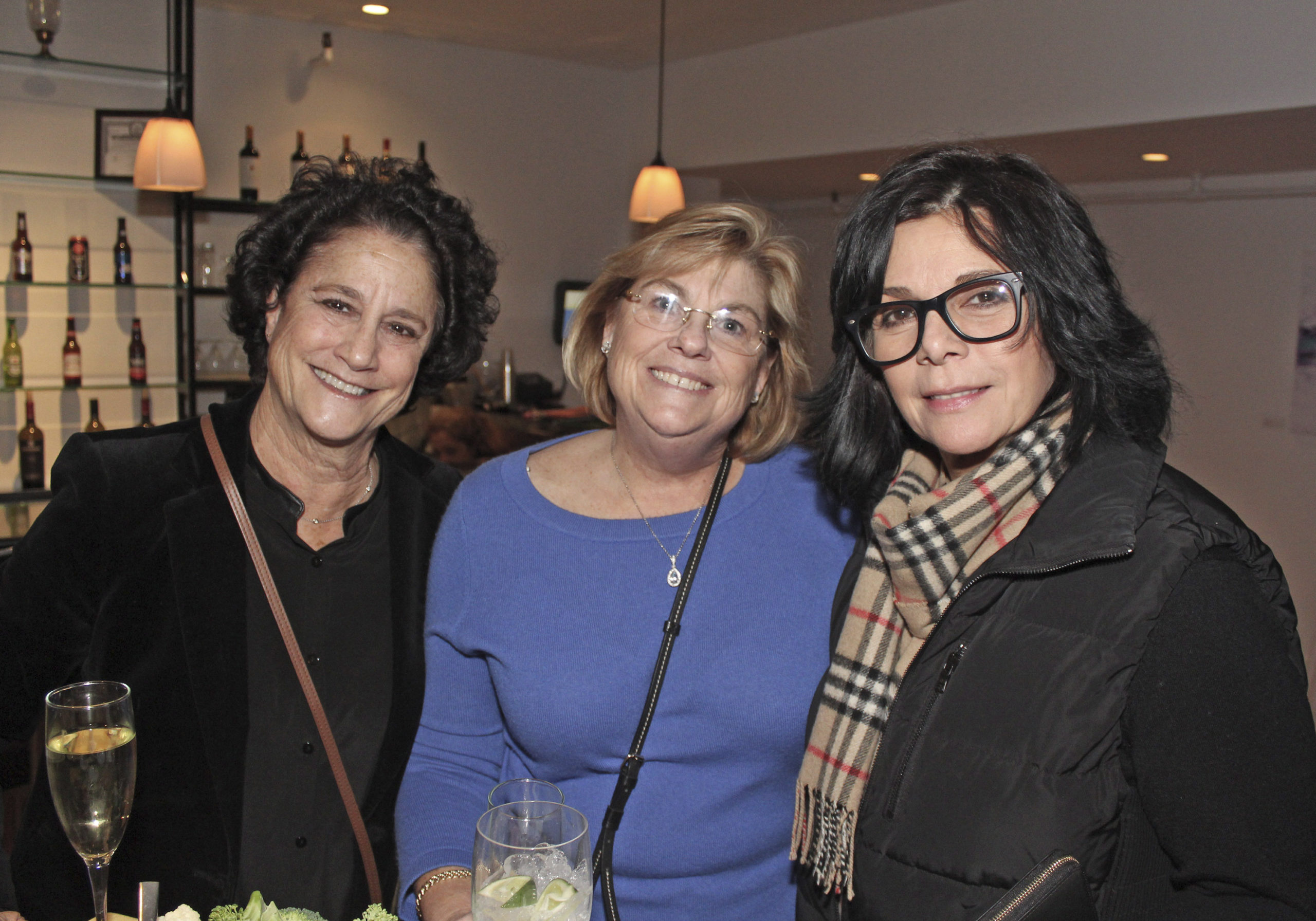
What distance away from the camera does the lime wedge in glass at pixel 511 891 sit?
0.94 metres

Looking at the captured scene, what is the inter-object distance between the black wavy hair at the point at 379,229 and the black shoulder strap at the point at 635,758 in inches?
26.6

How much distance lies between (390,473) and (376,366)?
26 cm

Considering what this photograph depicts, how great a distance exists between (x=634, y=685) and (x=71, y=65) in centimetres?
522

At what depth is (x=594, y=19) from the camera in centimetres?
592

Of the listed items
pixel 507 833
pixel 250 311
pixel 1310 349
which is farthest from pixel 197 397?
pixel 1310 349

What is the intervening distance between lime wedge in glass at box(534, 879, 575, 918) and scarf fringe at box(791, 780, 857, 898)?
484 mm

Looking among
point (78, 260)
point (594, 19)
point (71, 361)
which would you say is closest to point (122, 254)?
point (78, 260)

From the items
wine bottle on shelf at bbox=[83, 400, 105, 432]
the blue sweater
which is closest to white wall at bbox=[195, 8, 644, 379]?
wine bottle on shelf at bbox=[83, 400, 105, 432]

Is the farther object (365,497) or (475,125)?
(475,125)

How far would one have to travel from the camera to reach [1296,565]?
5.68 metres

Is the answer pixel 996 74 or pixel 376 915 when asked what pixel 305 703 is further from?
pixel 996 74

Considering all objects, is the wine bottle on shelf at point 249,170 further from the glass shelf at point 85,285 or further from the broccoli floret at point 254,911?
the broccoli floret at point 254,911

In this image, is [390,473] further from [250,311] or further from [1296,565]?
[1296,565]

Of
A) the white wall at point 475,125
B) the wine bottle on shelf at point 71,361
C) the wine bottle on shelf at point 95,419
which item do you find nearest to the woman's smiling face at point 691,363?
the wine bottle on shelf at point 95,419
